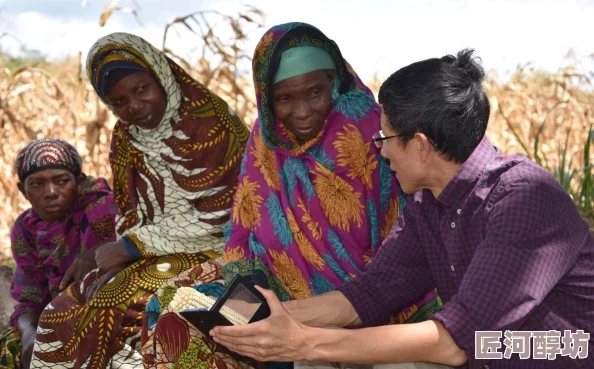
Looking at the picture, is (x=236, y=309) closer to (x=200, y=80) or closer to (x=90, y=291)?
(x=90, y=291)

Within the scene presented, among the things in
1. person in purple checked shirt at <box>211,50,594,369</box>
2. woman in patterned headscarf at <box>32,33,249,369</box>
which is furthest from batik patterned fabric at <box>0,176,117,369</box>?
person in purple checked shirt at <box>211,50,594,369</box>

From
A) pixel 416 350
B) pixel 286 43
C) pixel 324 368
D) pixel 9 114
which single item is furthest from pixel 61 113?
pixel 416 350

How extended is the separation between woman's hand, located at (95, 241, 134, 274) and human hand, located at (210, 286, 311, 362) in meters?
1.77

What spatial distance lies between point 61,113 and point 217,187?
13.6ft

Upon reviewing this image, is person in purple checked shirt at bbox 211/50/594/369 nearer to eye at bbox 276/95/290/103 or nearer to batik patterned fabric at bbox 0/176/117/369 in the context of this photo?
eye at bbox 276/95/290/103

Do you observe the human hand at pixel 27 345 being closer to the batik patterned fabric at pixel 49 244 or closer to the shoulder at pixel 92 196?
the batik patterned fabric at pixel 49 244

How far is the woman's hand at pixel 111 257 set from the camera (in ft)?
12.6

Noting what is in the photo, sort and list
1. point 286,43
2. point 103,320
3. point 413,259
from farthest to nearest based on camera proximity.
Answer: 1. point 103,320
2. point 286,43
3. point 413,259

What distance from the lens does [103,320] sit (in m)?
3.61

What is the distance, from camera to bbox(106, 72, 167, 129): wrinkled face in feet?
12.4

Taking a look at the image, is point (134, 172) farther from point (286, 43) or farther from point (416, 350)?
point (416, 350)

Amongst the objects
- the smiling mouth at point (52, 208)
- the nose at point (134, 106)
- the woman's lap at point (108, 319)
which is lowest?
the woman's lap at point (108, 319)

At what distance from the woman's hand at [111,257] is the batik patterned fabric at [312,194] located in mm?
782

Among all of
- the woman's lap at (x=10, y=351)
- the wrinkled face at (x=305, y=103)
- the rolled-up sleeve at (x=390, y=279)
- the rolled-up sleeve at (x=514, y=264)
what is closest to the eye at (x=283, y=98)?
the wrinkled face at (x=305, y=103)
